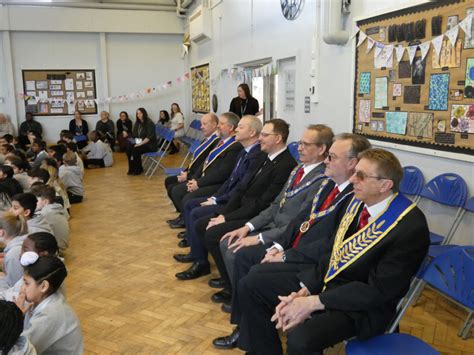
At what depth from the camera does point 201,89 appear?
1021 cm

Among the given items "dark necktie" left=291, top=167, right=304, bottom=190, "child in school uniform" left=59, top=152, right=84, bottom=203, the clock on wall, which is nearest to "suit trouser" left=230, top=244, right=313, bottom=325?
"dark necktie" left=291, top=167, right=304, bottom=190

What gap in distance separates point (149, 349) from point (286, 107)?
4064 mm

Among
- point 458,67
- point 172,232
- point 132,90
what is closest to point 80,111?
point 132,90

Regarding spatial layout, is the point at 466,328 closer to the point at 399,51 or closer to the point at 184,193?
the point at 399,51

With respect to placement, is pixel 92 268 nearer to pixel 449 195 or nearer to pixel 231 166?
pixel 231 166

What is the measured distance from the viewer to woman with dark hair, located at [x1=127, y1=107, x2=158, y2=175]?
8.16 meters

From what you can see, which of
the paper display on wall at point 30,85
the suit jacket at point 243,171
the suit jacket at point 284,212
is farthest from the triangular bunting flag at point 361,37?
the paper display on wall at point 30,85

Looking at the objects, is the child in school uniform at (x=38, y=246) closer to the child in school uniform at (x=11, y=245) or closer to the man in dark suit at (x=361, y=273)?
the child in school uniform at (x=11, y=245)

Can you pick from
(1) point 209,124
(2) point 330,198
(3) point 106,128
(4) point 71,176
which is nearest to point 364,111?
(1) point 209,124

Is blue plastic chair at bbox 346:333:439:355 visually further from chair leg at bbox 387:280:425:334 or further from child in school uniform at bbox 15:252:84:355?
child in school uniform at bbox 15:252:84:355

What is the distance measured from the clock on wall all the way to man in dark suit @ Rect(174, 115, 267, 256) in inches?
86.6

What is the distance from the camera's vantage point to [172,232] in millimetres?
4746

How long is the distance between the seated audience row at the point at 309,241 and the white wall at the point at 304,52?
1.19 m

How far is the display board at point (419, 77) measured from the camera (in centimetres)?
301
